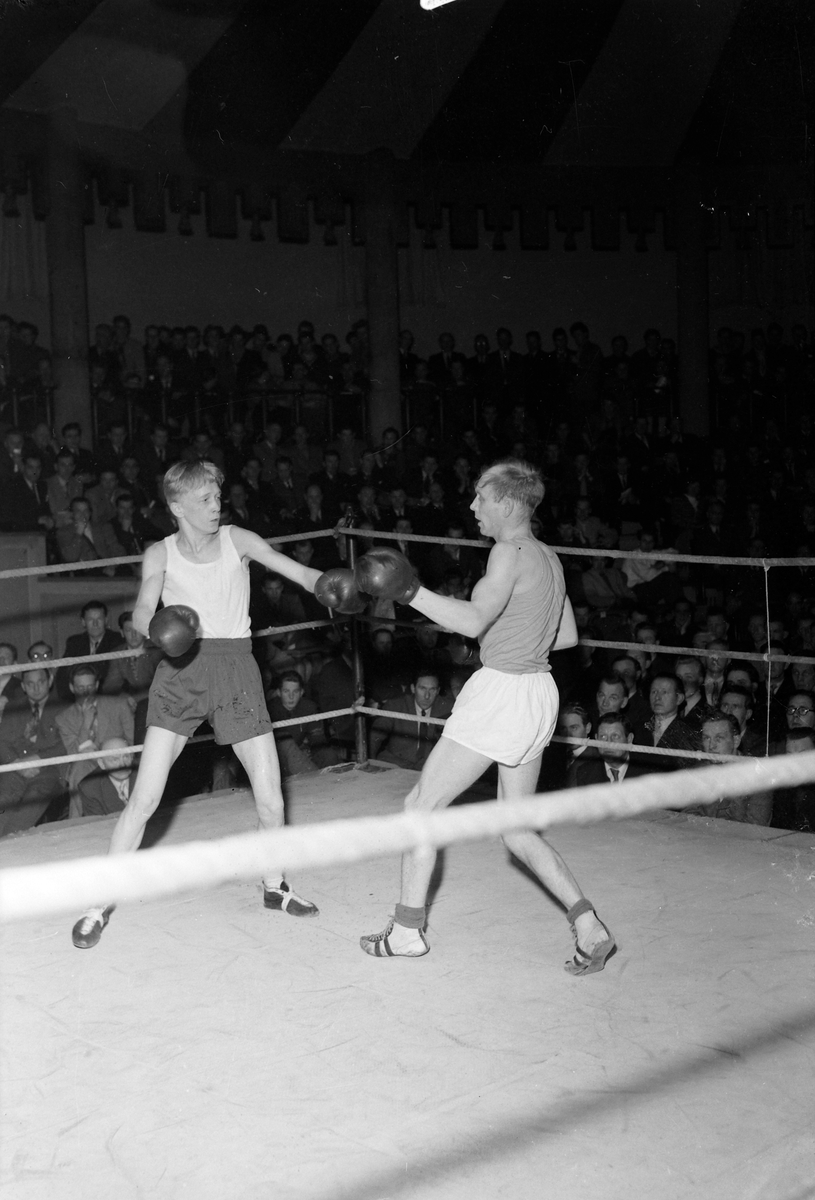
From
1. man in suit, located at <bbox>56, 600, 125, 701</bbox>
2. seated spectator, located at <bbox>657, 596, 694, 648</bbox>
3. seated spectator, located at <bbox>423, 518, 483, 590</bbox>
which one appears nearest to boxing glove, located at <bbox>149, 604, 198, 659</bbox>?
man in suit, located at <bbox>56, 600, 125, 701</bbox>

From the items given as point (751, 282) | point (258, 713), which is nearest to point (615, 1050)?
point (258, 713)

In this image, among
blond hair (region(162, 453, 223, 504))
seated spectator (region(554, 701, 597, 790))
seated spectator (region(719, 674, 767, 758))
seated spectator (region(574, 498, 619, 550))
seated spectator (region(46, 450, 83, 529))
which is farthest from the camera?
seated spectator (region(574, 498, 619, 550))

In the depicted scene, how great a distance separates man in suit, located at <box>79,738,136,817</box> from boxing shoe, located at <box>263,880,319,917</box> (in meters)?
2.12

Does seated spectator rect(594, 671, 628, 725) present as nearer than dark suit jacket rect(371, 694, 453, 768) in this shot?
No

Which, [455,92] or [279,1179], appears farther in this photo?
[455,92]

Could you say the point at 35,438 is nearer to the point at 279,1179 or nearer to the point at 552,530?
the point at 552,530

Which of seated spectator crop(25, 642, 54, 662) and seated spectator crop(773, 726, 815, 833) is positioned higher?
seated spectator crop(25, 642, 54, 662)

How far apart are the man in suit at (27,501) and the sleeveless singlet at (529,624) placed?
19.2 ft

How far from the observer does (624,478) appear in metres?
9.77

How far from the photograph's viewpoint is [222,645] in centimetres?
338

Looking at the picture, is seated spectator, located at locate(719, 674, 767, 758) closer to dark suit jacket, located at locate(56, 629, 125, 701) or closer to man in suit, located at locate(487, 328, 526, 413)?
dark suit jacket, located at locate(56, 629, 125, 701)

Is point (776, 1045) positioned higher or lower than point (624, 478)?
lower

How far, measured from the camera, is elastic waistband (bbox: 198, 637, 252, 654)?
3.37 meters

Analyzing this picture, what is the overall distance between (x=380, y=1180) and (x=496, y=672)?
48.2 inches
